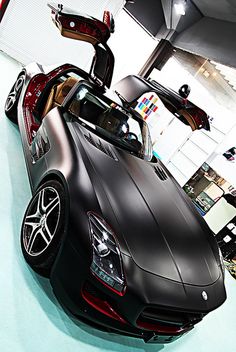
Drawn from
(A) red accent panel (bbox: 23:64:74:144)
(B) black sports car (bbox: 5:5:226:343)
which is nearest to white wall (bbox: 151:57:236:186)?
(B) black sports car (bbox: 5:5:226:343)

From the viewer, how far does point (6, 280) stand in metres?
1.63

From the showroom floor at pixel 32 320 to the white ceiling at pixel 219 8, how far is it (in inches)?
218

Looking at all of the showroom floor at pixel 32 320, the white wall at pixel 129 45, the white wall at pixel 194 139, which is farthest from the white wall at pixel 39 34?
the showroom floor at pixel 32 320

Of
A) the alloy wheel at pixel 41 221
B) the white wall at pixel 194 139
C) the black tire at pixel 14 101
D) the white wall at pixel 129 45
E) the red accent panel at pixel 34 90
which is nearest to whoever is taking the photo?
the alloy wheel at pixel 41 221

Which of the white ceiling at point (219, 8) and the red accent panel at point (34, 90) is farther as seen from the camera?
the white ceiling at point (219, 8)

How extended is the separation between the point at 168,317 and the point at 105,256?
1.64ft

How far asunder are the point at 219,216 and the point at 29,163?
146 inches

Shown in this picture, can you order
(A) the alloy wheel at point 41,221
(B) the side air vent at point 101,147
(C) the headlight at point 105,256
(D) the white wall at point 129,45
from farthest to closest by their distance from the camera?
(D) the white wall at point 129,45, (B) the side air vent at point 101,147, (A) the alloy wheel at point 41,221, (C) the headlight at point 105,256

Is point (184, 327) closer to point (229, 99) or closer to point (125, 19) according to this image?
point (229, 99)

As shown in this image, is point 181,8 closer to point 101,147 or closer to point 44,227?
point 101,147

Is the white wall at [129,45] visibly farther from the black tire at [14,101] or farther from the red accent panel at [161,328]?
the red accent panel at [161,328]

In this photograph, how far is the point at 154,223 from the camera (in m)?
1.80

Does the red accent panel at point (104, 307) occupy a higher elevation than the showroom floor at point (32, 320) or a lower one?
higher

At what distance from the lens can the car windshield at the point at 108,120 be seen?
2.36 m
